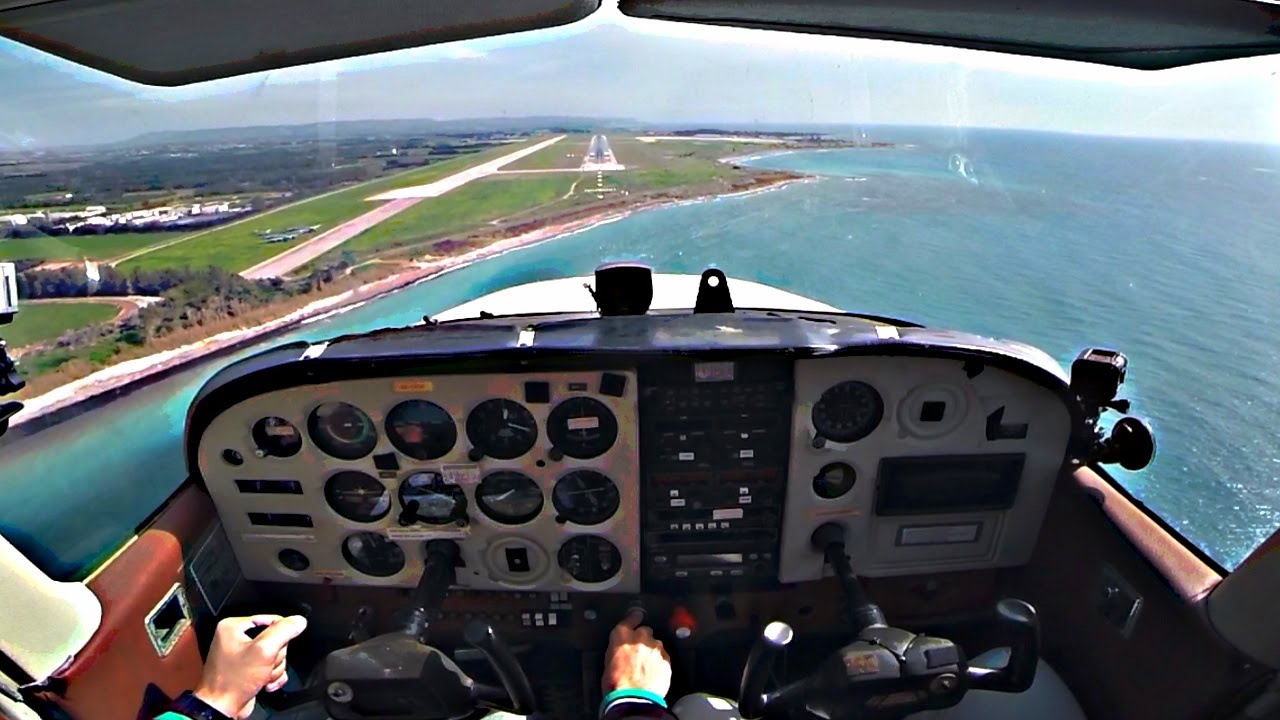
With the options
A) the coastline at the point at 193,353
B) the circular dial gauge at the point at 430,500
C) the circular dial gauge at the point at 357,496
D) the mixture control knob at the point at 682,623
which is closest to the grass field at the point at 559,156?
the coastline at the point at 193,353

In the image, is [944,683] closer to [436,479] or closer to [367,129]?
[436,479]

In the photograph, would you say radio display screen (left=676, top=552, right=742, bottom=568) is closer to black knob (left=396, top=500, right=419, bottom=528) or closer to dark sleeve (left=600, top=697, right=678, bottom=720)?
black knob (left=396, top=500, right=419, bottom=528)

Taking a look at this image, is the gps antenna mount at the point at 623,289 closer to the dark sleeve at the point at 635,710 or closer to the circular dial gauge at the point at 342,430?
the circular dial gauge at the point at 342,430

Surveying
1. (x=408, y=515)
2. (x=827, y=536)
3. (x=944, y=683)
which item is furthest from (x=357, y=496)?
(x=944, y=683)

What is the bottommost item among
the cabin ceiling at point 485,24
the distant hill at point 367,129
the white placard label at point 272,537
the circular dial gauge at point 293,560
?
the circular dial gauge at point 293,560

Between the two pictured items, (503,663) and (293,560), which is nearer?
(503,663)
